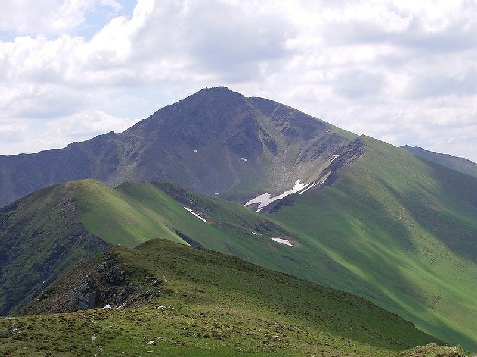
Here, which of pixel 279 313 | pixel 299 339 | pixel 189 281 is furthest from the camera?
pixel 189 281

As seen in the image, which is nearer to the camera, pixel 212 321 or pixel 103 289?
pixel 212 321

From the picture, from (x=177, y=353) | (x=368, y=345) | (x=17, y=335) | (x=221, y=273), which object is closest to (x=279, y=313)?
(x=368, y=345)

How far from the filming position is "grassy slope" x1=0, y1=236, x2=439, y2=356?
4650 cm

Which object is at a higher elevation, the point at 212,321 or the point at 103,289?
the point at 212,321

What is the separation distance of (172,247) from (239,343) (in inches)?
1872

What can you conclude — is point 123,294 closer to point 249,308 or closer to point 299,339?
point 249,308

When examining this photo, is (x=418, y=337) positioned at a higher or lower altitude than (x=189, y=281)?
lower

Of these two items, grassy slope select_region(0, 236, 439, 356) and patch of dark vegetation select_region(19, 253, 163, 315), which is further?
patch of dark vegetation select_region(19, 253, 163, 315)

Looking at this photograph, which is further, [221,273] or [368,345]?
[221,273]

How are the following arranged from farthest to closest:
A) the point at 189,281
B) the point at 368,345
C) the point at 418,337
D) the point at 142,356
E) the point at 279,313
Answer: the point at 418,337, the point at 189,281, the point at 279,313, the point at 368,345, the point at 142,356

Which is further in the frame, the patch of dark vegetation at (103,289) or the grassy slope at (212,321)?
the patch of dark vegetation at (103,289)

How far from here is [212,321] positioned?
57.0 meters

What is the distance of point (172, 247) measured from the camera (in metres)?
96.1

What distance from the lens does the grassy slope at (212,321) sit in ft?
153
